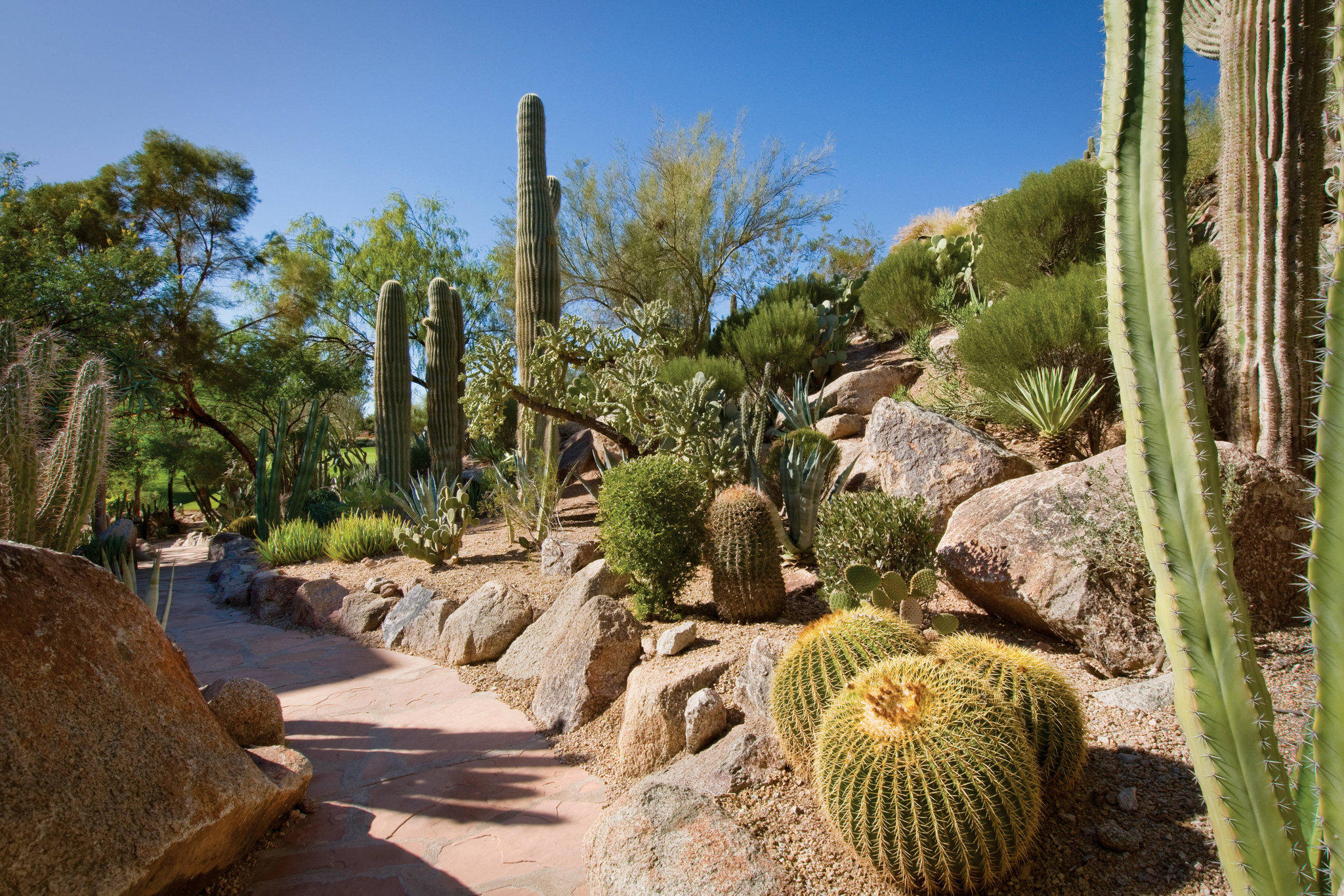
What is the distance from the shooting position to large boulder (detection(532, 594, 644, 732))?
150 inches

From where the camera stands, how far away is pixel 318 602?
6.52m

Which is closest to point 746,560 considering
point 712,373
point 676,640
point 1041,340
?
point 676,640

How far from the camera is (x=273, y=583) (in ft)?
23.7

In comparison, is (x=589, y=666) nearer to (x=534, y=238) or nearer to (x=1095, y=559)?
(x=1095, y=559)

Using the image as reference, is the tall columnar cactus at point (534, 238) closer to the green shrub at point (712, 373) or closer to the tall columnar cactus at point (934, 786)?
the green shrub at point (712, 373)

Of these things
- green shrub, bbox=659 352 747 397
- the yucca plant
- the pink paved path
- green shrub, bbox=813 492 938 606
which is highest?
green shrub, bbox=659 352 747 397

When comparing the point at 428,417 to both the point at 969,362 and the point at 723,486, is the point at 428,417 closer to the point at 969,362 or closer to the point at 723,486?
the point at 723,486

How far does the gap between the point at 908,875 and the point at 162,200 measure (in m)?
20.4

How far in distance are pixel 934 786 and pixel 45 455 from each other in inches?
223

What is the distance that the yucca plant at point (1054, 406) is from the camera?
18.0 feet

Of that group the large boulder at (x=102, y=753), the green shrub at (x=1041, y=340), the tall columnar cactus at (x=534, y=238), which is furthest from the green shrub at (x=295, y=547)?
the green shrub at (x=1041, y=340)

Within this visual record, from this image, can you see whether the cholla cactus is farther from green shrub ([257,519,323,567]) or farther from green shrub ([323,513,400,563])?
green shrub ([257,519,323,567])

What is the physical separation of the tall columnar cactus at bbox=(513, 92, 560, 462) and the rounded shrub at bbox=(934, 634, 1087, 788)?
22.4 feet

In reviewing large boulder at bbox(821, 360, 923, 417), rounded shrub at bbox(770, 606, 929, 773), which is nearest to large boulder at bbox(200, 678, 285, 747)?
rounded shrub at bbox(770, 606, 929, 773)
